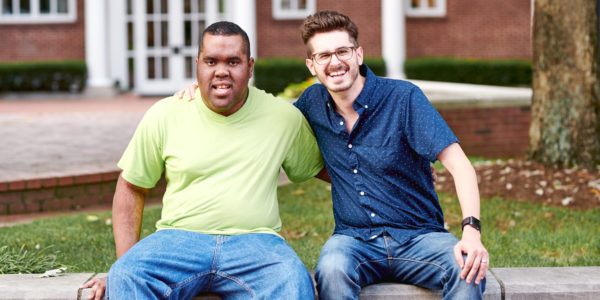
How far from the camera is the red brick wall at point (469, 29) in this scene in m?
17.5

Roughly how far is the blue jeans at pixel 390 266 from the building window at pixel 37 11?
15.4 m

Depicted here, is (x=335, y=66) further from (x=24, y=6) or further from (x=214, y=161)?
(x=24, y=6)

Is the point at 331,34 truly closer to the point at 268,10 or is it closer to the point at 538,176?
A: the point at 538,176

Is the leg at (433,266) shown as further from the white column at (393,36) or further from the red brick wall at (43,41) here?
the red brick wall at (43,41)

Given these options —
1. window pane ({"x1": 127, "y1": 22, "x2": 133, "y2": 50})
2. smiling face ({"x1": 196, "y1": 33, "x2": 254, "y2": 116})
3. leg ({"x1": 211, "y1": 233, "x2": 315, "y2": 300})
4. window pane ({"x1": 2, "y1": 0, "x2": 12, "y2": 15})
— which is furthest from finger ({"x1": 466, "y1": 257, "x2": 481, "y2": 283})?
window pane ({"x1": 2, "y1": 0, "x2": 12, "y2": 15})

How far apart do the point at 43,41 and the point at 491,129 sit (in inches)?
456

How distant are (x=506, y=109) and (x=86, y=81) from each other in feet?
34.3

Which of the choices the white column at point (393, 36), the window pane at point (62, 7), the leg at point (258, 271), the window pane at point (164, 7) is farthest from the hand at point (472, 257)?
the window pane at point (62, 7)

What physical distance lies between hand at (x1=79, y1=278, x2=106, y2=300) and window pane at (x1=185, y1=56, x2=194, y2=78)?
13.9 meters

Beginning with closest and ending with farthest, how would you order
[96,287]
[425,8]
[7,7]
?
[96,287] → [7,7] → [425,8]

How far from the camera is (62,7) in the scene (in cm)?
1714

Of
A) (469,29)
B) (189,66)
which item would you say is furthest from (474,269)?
(469,29)

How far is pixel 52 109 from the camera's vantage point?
1335 cm

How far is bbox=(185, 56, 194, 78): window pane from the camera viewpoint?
653 inches
